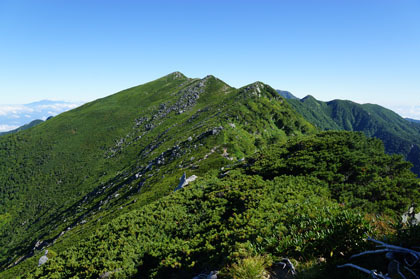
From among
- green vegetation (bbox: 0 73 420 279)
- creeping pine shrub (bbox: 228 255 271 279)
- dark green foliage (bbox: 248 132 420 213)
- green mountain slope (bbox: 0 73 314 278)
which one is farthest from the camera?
green mountain slope (bbox: 0 73 314 278)

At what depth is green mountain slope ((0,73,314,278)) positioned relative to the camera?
161 ft

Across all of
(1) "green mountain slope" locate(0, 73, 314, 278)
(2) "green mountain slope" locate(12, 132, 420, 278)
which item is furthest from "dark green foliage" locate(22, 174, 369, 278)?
(1) "green mountain slope" locate(0, 73, 314, 278)

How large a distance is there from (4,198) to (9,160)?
31027 mm

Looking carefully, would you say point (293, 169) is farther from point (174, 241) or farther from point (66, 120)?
point (66, 120)

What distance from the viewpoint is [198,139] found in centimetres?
5766

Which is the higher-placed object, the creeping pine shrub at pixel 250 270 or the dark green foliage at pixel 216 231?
the creeping pine shrub at pixel 250 270

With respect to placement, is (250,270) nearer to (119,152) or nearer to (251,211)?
(251,211)

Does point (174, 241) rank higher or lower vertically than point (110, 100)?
lower

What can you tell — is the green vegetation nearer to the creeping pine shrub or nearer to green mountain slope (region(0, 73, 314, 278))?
the creeping pine shrub

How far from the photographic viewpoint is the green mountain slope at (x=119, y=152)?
49156 mm

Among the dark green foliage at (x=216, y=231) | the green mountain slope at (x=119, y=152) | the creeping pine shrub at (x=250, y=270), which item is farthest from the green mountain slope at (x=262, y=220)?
the green mountain slope at (x=119, y=152)

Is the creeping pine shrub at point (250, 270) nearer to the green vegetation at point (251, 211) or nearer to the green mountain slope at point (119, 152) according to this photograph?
the green vegetation at point (251, 211)

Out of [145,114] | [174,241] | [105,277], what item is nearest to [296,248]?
[174,241]

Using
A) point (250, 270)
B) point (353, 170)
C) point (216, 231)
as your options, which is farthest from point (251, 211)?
point (353, 170)
